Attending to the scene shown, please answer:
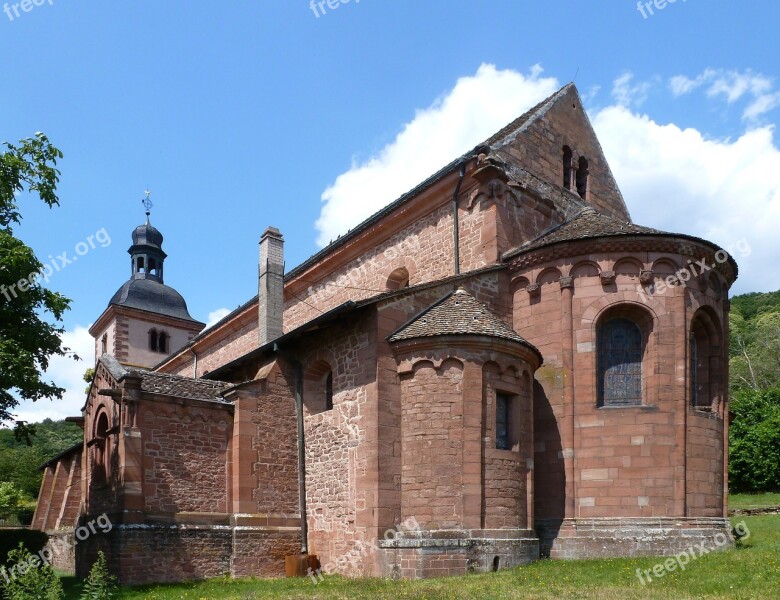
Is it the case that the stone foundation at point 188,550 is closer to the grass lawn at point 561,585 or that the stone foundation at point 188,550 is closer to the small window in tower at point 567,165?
the grass lawn at point 561,585

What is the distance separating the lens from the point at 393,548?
15234mm

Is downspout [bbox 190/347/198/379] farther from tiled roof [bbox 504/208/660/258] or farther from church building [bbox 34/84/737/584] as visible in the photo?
tiled roof [bbox 504/208/660/258]

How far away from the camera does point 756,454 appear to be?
105ft

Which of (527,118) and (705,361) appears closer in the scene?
(705,361)

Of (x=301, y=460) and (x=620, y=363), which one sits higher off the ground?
(x=620, y=363)

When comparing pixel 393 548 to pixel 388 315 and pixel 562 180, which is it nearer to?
pixel 388 315

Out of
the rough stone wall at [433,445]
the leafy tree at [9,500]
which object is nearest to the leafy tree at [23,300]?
the rough stone wall at [433,445]

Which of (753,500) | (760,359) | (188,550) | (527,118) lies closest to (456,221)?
(527,118)

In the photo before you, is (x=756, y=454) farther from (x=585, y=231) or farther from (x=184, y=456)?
(x=184, y=456)

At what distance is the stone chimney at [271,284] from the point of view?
86.2 feet

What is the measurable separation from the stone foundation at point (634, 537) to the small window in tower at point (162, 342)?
34411 millimetres

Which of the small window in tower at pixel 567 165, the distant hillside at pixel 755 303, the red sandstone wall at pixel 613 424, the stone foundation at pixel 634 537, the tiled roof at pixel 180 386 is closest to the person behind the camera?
the stone foundation at pixel 634 537

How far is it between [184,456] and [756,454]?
25.6 m

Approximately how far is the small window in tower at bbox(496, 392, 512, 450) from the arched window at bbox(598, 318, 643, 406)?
8.33ft
